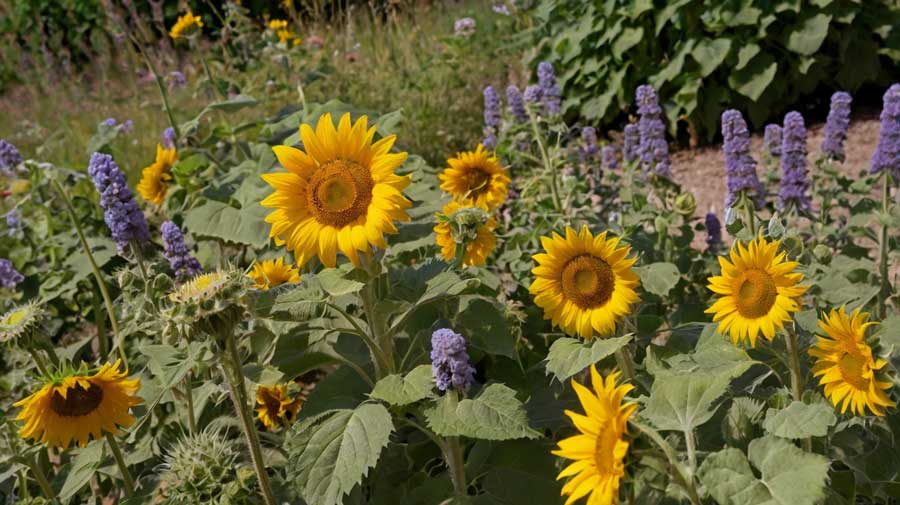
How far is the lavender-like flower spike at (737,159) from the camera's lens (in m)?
2.64

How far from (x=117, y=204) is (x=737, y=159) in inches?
76.0

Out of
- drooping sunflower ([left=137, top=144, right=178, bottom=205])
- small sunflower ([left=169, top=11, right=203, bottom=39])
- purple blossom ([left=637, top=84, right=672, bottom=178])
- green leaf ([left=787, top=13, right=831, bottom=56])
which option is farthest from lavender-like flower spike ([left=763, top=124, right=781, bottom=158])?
small sunflower ([left=169, top=11, right=203, bottom=39])

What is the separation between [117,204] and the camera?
7.80 ft

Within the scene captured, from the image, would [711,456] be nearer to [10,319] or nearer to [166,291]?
[166,291]

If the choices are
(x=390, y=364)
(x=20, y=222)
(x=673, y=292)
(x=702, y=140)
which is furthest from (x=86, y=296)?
(x=702, y=140)

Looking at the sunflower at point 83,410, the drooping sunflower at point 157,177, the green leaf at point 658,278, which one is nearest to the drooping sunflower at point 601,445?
the green leaf at point 658,278

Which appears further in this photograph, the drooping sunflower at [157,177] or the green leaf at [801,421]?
the drooping sunflower at [157,177]

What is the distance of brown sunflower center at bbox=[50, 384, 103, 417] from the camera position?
188cm

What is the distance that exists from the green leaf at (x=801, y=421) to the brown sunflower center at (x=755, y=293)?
0.20 metres

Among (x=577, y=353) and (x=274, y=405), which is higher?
(x=577, y=353)

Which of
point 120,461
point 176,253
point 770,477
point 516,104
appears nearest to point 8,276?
point 176,253

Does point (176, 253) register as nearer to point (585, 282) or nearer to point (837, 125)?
point (585, 282)

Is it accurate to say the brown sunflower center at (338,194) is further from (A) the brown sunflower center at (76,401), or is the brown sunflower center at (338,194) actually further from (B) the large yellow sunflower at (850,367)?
(B) the large yellow sunflower at (850,367)

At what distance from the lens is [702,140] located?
560 cm
